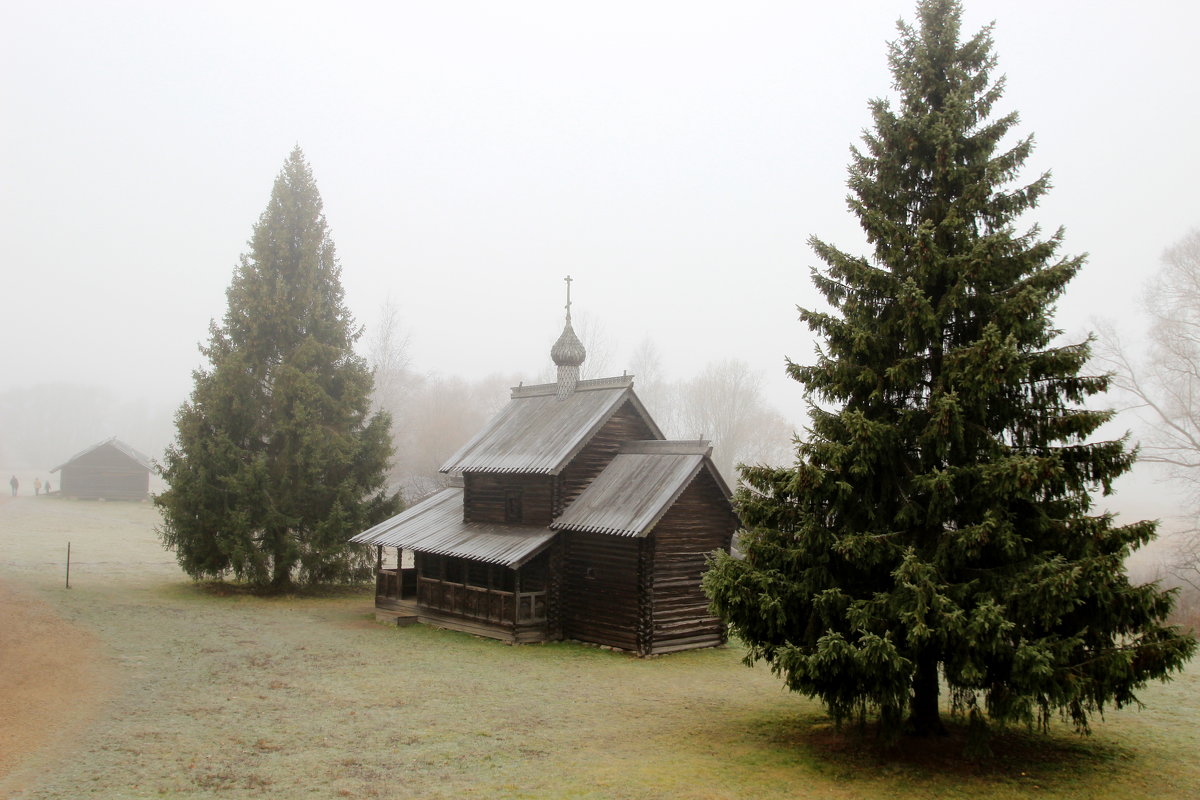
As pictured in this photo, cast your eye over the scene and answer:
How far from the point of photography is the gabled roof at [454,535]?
78.7ft

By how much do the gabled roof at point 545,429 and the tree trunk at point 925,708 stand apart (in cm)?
1266

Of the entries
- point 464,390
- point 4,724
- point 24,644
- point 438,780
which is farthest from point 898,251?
point 464,390

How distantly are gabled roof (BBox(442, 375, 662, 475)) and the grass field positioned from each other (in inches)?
203

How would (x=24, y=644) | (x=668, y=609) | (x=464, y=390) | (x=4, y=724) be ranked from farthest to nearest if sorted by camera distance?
(x=464, y=390) → (x=668, y=609) → (x=24, y=644) → (x=4, y=724)

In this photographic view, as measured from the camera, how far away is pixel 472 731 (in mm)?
14859

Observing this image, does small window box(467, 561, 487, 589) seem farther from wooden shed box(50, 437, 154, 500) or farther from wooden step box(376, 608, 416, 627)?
wooden shed box(50, 437, 154, 500)

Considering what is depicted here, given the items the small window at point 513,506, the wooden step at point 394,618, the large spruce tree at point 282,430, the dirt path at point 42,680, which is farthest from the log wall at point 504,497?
the dirt path at point 42,680

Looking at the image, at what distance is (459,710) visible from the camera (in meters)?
16.4

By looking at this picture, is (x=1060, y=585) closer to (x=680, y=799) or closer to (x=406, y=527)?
(x=680, y=799)

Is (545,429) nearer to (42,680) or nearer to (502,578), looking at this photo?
(502,578)

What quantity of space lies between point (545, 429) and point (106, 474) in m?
57.4

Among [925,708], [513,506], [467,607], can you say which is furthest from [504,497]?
[925,708]

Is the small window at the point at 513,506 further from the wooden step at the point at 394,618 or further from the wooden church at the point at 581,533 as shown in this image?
the wooden step at the point at 394,618

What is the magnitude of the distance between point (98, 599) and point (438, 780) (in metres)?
22.6
